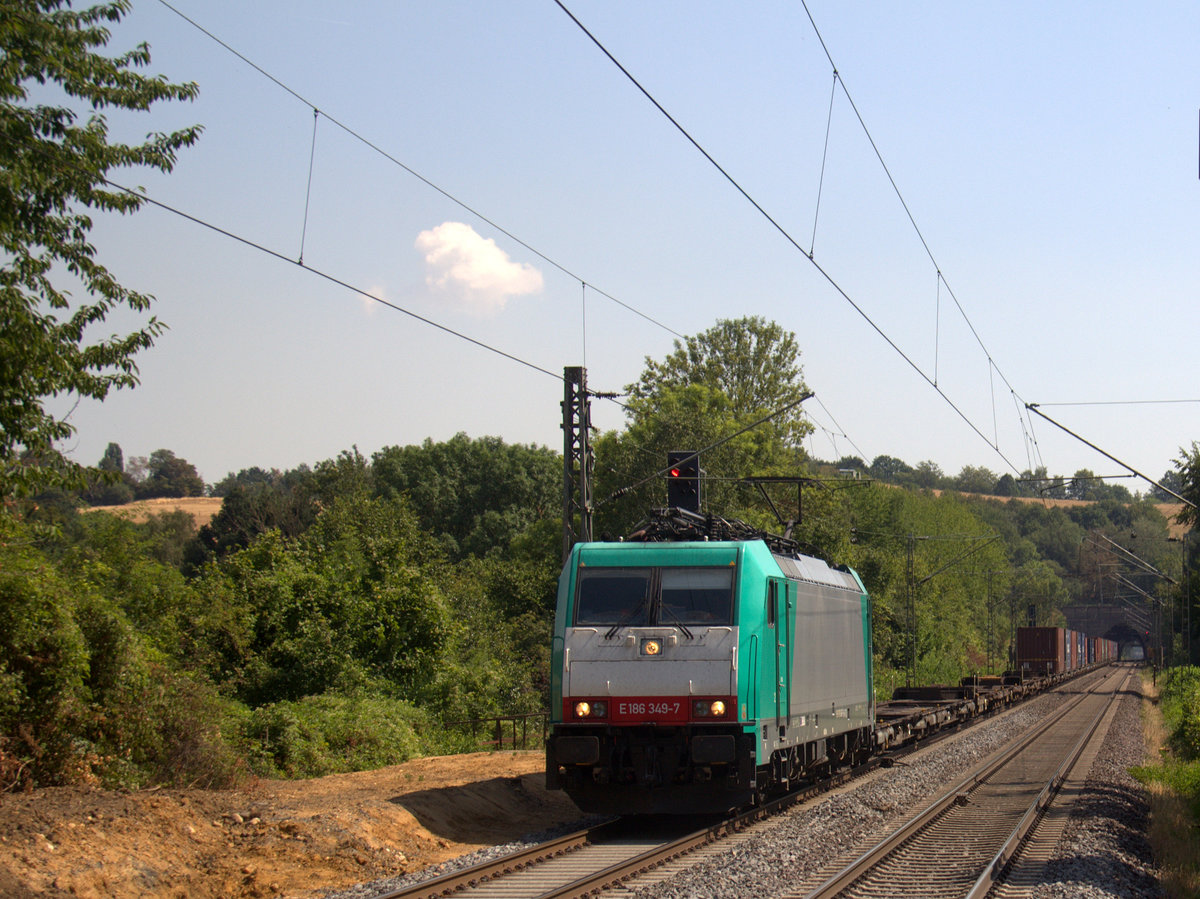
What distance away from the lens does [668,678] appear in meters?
14.0

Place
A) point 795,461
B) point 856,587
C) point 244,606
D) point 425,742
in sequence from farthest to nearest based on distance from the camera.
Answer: point 795,461 → point 244,606 → point 425,742 → point 856,587

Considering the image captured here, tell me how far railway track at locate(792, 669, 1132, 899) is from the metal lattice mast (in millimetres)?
7988

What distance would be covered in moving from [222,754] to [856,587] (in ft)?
38.5

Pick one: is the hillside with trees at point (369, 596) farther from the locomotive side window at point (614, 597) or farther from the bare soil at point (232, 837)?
the locomotive side window at point (614, 597)

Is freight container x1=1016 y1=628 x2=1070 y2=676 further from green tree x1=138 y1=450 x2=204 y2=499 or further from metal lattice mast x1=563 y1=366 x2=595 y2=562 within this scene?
green tree x1=138 y1=450 x2=204 y2=499

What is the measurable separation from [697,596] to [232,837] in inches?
230

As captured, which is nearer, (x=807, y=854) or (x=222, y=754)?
(x=807, y=854)

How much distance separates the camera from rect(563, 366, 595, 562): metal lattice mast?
862 inches

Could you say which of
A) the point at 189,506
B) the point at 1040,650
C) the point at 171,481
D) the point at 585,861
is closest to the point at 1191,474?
the point at 1040,650

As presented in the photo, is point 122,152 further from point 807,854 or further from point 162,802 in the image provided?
point 807,854

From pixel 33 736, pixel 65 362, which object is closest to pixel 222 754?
pixel 33 736

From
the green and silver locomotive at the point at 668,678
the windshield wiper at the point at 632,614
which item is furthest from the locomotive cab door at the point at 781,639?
the windshield wiper at the point at 632,614

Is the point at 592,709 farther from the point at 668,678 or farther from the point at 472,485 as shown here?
the point at 472,485

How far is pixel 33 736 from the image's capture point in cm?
1337
